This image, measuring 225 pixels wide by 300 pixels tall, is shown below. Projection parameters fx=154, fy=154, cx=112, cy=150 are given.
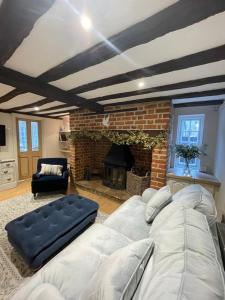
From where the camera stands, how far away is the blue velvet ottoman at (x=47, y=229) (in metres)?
1.51

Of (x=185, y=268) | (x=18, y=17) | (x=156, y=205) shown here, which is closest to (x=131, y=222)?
(x=156, y=205)

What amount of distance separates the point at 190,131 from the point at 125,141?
1.58 meters

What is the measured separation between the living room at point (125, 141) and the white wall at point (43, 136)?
4.07ft

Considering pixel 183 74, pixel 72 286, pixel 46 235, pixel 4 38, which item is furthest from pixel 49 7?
pixel 46 235

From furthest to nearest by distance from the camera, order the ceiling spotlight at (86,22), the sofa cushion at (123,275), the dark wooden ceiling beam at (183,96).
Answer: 1. the dark wooden ceiling beam at (183,96)
2. the ceiling spotlight at (86,22)
3. the sofa cushion at (123,275)

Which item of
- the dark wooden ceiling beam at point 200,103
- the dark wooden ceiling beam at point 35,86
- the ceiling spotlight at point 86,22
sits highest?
the ceiling spotlight at point 86,22

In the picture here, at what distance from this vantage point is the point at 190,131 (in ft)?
11.6

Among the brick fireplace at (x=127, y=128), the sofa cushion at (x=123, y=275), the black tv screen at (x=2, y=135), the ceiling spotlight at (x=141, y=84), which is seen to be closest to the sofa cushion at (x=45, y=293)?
the sofa cushion at (x=123, y=275)

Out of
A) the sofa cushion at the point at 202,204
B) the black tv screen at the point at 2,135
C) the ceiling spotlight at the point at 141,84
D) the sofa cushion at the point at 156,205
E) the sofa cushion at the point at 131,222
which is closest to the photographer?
the sofa cushion at the point at 202,204

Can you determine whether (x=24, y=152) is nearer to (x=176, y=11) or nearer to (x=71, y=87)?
(x=71, y=87)

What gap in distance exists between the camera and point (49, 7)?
0.84 metres

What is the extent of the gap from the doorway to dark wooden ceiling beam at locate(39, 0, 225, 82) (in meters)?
4.11

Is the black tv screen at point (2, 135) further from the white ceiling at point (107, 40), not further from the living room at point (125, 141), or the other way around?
the white ceiling at point (107, 40)

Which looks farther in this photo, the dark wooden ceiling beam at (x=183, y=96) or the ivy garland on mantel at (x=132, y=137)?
the ivy garland on mantel at (x=132, y=137)
